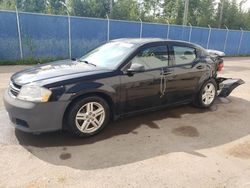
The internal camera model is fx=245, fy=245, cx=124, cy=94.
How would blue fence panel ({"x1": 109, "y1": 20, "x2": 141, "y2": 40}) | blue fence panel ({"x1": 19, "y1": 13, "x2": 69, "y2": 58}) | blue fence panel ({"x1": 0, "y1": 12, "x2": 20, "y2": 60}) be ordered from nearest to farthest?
blue fence panel ({"x1": 0, "y1": 12, "x2": 20, "y2": 60}) → blue fence panel ({"x1": 19, "y1": 13, "x2": 69, "y2": 58}) → blue fence panel ({"x1": 109, "y1": 20, "x2": 141, "y2": 40})

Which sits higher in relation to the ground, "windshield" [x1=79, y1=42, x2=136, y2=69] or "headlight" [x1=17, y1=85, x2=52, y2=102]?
"windshield" [x1=79, y1=42, x2=136, y2=69]

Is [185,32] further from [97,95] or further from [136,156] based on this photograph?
[136,156]

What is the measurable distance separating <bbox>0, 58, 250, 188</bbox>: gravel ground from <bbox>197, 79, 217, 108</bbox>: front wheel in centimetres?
74

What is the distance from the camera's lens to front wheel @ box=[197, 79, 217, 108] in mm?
5465

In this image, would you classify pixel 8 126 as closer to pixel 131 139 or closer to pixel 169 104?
pixel 131 139

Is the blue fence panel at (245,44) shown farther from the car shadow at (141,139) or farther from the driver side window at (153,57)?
the driver side window at (153,57)

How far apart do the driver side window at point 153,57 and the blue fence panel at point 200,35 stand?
14.5 metres

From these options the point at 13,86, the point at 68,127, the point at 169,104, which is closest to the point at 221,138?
the point at 169,104

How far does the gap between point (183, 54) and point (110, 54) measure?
1552 mm

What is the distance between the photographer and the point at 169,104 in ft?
16.0

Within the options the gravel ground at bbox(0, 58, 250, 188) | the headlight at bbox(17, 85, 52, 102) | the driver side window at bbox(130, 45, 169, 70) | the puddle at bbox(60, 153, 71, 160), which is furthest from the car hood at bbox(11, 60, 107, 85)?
the puddle at bbox(60, 153, 71, 160)

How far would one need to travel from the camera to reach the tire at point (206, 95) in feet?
17.9

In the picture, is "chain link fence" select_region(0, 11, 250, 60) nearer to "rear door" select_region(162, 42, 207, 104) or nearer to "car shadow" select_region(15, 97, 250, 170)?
"car shadow" select_region(15, 97, 250, 170)

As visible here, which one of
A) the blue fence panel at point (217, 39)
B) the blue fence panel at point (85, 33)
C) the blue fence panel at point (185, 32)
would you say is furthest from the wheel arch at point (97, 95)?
the blue fence panel at point (217, 39)
